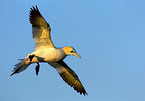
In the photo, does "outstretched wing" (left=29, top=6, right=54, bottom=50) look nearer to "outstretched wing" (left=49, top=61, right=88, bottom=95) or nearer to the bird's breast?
the bird's breast

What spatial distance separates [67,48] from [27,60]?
A: 2102 mm

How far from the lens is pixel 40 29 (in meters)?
14.6

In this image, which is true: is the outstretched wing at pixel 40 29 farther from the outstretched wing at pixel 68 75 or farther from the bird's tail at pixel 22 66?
the outstretched wing at pixel 68 75

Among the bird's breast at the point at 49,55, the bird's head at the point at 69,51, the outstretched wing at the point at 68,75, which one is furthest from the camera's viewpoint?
the outstretched wing at the point at 68,75

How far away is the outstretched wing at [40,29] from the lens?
47.4ft

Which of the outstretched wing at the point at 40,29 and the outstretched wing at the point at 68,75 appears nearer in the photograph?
the outstretched wing at the point at 40,29

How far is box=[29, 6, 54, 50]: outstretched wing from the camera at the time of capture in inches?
569

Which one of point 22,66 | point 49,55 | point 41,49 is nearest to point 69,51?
point 49,55

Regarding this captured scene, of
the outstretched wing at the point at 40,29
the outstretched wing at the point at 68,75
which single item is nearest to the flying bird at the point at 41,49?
the outstretched wing at the point at 40,29

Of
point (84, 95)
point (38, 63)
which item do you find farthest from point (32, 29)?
point (84, 95)

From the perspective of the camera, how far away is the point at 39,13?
14508mm

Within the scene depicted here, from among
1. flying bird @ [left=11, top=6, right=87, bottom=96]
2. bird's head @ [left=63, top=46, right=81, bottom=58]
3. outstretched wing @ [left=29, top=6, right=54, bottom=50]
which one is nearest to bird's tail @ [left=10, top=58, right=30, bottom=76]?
flying bird @ [left=11, top=6, right=87, bottom=96]

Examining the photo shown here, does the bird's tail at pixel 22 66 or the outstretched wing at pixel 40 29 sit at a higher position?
the outstretched wing at pixel 40 29

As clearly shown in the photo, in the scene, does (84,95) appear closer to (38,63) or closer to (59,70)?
(59,70)
